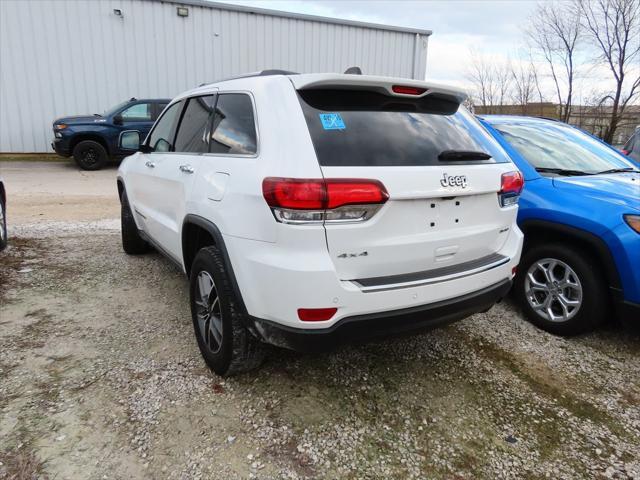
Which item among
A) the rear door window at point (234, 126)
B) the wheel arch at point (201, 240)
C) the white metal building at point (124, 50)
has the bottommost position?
the wheel arch at point (201, 240)

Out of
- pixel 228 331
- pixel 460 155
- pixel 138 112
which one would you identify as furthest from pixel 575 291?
pixel 138 112

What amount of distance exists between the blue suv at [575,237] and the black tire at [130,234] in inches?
148

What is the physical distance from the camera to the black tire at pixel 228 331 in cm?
250

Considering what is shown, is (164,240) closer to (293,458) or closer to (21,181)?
(293,458)

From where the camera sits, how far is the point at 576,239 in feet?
11.0

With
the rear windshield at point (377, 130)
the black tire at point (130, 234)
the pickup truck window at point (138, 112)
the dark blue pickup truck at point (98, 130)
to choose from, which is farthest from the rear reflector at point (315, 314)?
the pickup truck window at point (138, 112)

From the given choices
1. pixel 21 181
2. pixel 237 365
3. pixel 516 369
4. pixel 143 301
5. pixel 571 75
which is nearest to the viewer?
pixel 237 365

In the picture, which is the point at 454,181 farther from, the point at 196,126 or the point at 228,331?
the point at 196,126

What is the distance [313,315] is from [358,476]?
766 millimetres

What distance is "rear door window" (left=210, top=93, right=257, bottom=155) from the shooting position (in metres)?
2.50

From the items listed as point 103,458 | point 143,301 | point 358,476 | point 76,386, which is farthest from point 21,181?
point 358,476

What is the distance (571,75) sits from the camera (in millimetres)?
20984

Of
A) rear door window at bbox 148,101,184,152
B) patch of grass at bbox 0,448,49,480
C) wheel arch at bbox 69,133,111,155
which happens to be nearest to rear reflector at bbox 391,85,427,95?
rear door window at bbox 148,101,184,152

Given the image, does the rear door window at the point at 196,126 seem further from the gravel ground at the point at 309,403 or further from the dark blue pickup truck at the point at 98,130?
the dark blue pickup truck at the point at 98,130
